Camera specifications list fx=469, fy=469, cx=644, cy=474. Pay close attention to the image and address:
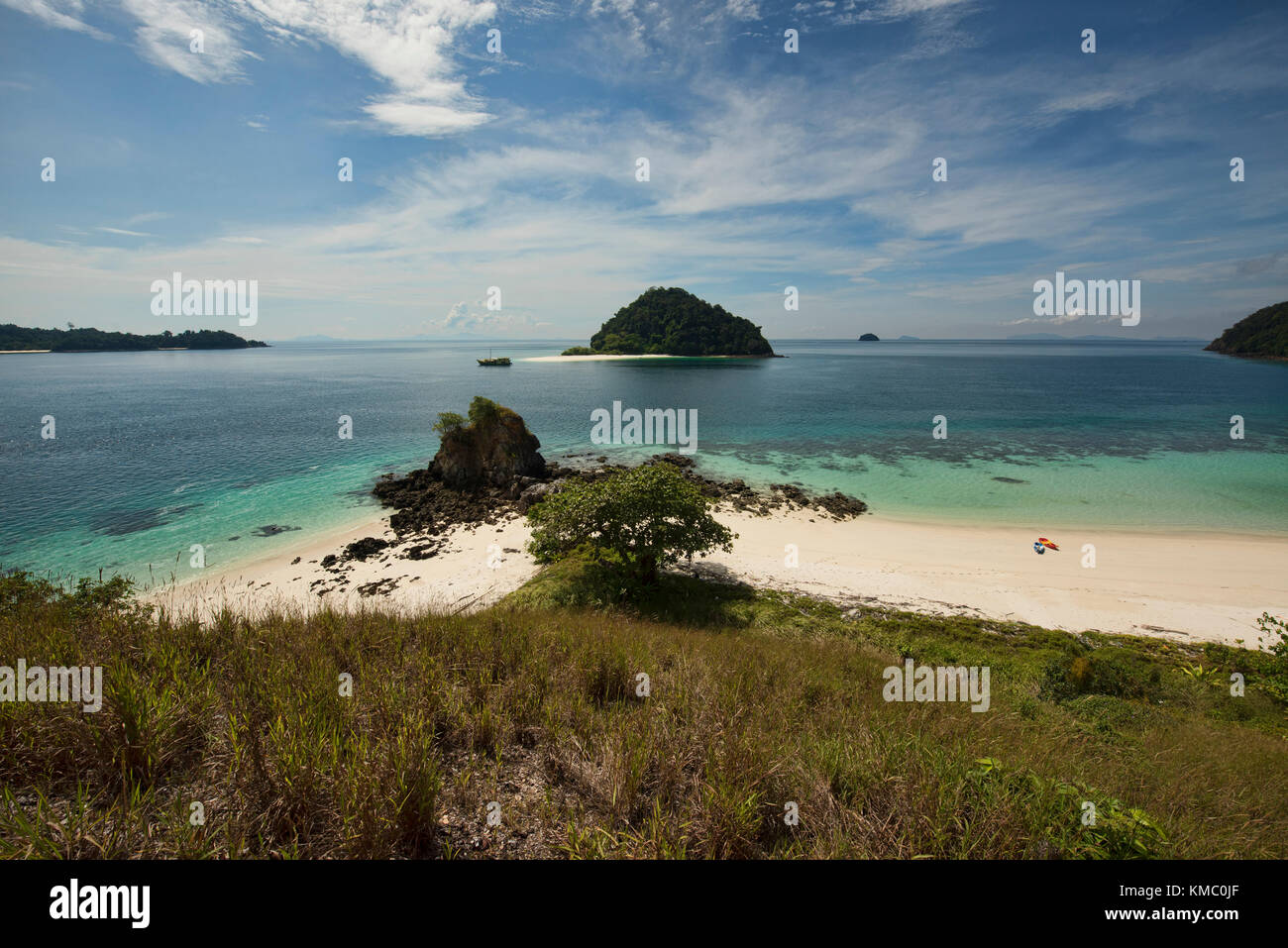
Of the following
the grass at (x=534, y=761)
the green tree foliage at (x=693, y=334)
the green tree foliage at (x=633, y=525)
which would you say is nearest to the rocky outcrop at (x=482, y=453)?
the green tree foliage at (x=633, y=525)

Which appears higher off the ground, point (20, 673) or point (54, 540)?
point (20, 673)

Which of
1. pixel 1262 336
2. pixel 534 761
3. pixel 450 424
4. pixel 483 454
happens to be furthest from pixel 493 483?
pixel 1262 336

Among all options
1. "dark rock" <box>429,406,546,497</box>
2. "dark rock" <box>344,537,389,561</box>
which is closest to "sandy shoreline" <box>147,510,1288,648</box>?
"dark rock" <box>344,537,389,561</box>

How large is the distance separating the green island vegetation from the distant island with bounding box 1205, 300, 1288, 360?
244 m

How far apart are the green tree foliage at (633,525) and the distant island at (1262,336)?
239465 millimetres

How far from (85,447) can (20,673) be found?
191 feet

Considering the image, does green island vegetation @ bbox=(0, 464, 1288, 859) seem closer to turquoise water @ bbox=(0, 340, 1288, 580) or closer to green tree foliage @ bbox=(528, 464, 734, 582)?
green tree foliage @ bbox=(528, 464, 734, 582)

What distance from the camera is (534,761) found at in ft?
16.4

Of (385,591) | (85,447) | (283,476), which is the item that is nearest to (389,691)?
(385,591)

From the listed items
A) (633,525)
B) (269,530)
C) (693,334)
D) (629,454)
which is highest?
(693,334)

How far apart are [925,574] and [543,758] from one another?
851 inches

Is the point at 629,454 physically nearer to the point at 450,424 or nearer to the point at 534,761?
the point at 450,424

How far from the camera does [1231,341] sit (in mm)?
195125
